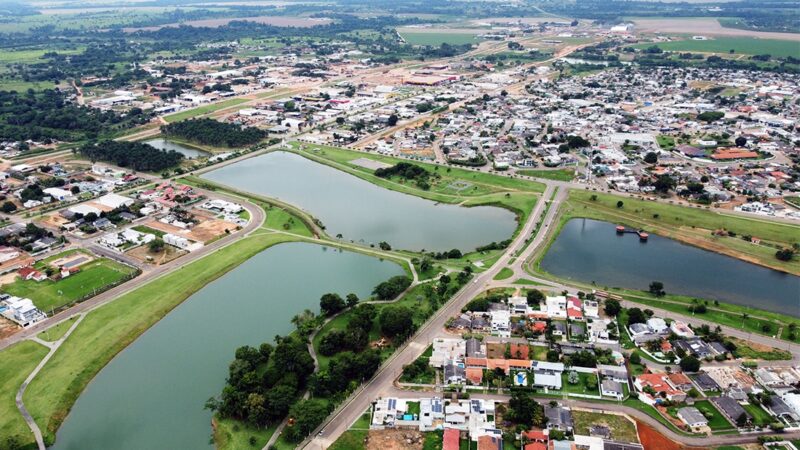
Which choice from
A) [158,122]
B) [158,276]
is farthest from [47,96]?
[158,276]

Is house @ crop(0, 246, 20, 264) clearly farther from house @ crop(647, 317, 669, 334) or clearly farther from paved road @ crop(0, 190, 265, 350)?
house @ crop(647, 317, 669, 334)

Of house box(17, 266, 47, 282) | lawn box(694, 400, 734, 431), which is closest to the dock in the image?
lawn box(694, 400, 734, 431)

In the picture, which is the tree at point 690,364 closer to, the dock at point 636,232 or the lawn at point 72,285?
the dock at point 636,232

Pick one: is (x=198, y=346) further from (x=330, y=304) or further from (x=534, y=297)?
(x=534, y=297)

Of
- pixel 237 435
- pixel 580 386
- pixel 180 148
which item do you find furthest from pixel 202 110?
pixel 580 386

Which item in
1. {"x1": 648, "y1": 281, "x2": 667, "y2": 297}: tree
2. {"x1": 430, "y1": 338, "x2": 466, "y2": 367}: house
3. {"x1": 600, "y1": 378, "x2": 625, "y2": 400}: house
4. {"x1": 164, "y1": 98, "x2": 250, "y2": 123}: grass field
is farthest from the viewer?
{"x1": 164, "y1": 98, "x2": 250, "y2": 123}: grass field

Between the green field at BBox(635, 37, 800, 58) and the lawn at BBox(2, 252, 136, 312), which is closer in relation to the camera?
the lawn at BBox(2, 252, 136, 312)
